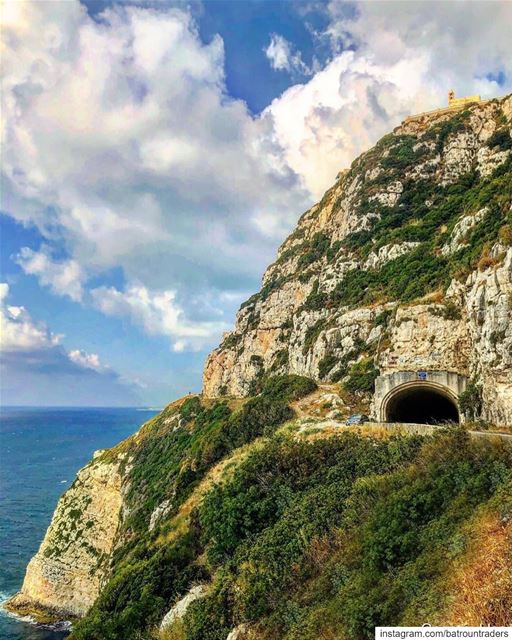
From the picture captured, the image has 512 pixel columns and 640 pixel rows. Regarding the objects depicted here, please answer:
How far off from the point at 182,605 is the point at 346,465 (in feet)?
33.0

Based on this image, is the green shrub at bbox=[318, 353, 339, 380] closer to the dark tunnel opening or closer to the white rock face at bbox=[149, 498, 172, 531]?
the dark tunnel opening

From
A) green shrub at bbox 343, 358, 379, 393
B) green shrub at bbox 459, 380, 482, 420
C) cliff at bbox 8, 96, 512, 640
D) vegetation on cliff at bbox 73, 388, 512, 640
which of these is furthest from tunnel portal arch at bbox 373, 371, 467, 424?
vegetation on cliff at bbox 73, 388, 512, 640

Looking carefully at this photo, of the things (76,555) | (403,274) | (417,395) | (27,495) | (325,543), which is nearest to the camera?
(325,543)

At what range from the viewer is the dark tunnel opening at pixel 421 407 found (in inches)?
1217

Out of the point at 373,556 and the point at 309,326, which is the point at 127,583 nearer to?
the point at 373,556

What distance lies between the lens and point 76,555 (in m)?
45.3

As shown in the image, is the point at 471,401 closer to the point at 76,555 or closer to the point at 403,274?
the point at 403,274

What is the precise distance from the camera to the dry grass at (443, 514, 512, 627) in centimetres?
1019

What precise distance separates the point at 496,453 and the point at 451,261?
25120mm

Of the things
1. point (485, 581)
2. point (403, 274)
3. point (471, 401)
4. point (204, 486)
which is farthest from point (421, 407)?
point (485, 581)

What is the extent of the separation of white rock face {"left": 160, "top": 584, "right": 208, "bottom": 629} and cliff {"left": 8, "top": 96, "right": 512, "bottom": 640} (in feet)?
0.44

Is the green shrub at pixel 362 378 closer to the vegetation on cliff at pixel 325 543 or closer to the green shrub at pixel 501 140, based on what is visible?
the vegetation on cliff at pixel 325 543

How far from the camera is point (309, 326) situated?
2142 inches

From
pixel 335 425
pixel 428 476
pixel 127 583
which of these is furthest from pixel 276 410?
pixel 428 476
